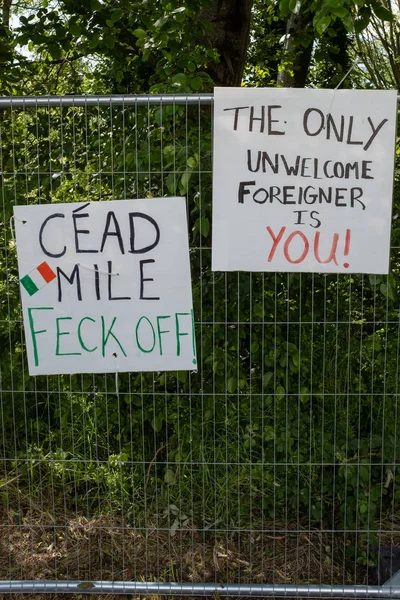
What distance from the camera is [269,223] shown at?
3.09 m

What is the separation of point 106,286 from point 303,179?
3.09ft

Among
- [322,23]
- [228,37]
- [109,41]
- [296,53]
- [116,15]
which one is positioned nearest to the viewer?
[322,23]

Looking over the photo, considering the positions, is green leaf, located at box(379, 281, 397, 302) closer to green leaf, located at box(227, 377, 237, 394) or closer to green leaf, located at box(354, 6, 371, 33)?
green leaf, located at box(227, 377, 237, 394)

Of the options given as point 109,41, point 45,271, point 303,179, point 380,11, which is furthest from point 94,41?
point 303,179

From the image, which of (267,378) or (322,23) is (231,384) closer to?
(267,378)

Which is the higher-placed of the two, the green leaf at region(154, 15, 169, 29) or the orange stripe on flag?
the green leaf at region(154, 15, 169, 29)

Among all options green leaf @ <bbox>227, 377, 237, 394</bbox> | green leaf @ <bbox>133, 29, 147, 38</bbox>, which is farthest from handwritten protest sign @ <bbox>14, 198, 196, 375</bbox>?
green leaf @ <bbox>133, 29, 147, 38</bbox>

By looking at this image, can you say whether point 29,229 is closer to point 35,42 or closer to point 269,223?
point 269,223

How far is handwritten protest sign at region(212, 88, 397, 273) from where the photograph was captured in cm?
302

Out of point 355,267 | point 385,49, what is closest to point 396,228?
point 355,267

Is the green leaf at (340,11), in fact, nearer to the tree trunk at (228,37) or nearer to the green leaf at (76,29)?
the tree trunk at (228,37)

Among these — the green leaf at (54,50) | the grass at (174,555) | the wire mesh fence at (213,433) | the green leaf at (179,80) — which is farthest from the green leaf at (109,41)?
the grass at (174,555)

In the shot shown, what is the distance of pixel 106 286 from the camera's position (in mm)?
3180

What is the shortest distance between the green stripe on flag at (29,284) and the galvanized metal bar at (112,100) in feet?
2.45
